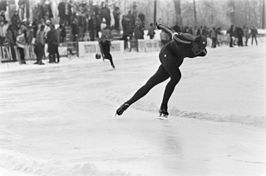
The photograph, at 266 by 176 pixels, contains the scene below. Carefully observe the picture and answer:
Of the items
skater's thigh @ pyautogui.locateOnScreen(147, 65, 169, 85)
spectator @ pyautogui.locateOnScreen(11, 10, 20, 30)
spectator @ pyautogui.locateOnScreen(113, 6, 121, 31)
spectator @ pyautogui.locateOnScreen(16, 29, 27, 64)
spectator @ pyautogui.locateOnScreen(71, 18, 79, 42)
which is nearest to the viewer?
skater's thigh @ pyautogui.locateOnScreen(147, 65, 169, 85)

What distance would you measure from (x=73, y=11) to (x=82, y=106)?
43.0 feet

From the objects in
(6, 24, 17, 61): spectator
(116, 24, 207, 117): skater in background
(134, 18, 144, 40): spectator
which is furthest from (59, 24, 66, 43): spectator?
(116, 24, 207, 117): skater in background

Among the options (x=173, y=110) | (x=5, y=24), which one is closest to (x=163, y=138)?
(x=173, y=110)

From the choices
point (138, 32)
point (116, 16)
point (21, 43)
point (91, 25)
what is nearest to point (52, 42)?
point (21, 43)

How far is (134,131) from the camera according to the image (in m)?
6.79

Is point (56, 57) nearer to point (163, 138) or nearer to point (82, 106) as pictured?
point (82, 106)

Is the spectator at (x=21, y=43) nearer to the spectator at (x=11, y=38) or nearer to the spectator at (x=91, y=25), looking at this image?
the spectator at (x=11, y=38)

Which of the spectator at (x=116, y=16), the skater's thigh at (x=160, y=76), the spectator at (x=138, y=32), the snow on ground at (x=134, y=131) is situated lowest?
the snow on ground at (x=134, y=131)

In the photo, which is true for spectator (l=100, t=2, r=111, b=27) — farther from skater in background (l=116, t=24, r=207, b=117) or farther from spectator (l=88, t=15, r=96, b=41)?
skater in background (l=116, t=24, r=207, b=117)

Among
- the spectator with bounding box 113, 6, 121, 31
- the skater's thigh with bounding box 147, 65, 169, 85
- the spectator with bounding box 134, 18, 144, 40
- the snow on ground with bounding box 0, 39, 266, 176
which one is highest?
the spectator with bounding box 113, 6, 121, 31

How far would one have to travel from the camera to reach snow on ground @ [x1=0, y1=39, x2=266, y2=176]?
486 cm

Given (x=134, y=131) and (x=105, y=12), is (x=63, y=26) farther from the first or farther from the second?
(x=134, y=131)

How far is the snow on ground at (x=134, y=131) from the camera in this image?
4.86m

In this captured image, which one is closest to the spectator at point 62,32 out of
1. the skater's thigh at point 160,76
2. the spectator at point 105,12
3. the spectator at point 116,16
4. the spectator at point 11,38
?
the spectator at point 105,12
